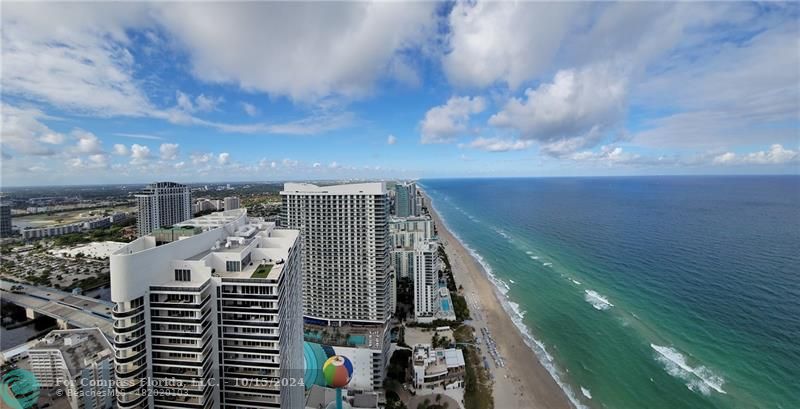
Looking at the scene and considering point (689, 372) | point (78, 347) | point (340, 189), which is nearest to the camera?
point (78, 347)

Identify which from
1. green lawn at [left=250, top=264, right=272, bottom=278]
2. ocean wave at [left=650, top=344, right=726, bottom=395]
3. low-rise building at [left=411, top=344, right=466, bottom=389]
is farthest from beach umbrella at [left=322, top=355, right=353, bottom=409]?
ocean wave at [left=650, top=344, right=726, bottom=395]

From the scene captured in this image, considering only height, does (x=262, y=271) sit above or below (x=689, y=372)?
above

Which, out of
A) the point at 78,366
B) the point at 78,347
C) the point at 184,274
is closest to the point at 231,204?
the point at 78,347

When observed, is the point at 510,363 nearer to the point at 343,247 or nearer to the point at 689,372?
the point at 689,372

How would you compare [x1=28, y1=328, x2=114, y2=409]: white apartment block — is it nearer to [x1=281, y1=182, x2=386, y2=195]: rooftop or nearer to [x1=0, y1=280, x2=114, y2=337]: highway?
[x1=0, y1=280, x2=114, y2=337]: highway

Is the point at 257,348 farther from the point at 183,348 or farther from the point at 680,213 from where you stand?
the point at 680,213

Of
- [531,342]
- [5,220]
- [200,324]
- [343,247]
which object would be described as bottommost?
[531,342]

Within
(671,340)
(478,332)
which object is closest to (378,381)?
(478,332)
